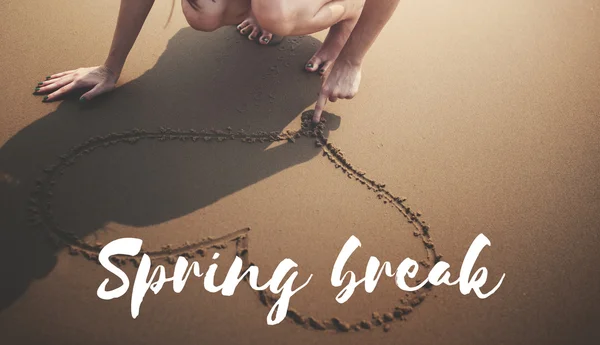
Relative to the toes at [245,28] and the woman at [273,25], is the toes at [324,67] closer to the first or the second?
the woman at [273,25]

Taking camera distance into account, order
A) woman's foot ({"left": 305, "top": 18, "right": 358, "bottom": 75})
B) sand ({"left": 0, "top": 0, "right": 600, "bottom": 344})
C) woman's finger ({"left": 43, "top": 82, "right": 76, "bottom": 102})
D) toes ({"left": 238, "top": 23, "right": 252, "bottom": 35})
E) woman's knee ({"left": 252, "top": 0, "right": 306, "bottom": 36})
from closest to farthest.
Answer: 1. sand ({"left": 0, "top": 0, "right": 600, "bottom": 344})
2. woman's knee ({"left": 252, "top": 0, "right": 306, "bottom": 36})
3. woman's finger ({"left": 43, "top": 82, "right": 76, "bottom": 102})
4. woman's foot ({"left": 305, "top": 18, "right": 358, "bottom": 75})
5. toes ({"left": 238, "top": 23, "right": 252, "bottom": 35})

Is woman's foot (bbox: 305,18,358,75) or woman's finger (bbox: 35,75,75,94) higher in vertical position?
woman's foot (bbox: 305,18,358,75)

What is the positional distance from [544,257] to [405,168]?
575mm

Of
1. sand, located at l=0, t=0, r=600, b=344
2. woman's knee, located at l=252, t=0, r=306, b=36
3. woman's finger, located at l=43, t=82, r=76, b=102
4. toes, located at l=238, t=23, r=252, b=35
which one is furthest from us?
toes, located at l=238, t=23, r=252, b=35

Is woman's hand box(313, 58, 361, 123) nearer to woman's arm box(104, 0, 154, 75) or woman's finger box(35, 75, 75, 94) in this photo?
woman's arm box(104, 0, 154, 75)

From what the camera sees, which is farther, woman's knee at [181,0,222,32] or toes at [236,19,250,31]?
toes at [236,19,250,31]

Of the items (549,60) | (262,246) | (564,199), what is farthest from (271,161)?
(549,60)

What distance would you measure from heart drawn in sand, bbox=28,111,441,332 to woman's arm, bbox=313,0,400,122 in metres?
0.13

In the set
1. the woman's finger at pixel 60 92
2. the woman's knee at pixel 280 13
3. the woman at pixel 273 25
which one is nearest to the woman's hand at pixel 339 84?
the woman at pixel 273 25

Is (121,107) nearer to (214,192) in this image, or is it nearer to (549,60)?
(214,192)

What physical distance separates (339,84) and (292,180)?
17.7 inches

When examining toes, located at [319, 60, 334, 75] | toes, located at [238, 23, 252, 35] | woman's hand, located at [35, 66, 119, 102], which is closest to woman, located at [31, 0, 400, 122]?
woman's hand, located at [35, 66, 119, 102]

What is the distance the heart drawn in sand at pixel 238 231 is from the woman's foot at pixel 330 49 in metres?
0.29

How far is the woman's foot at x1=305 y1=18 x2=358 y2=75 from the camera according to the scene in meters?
2.01
